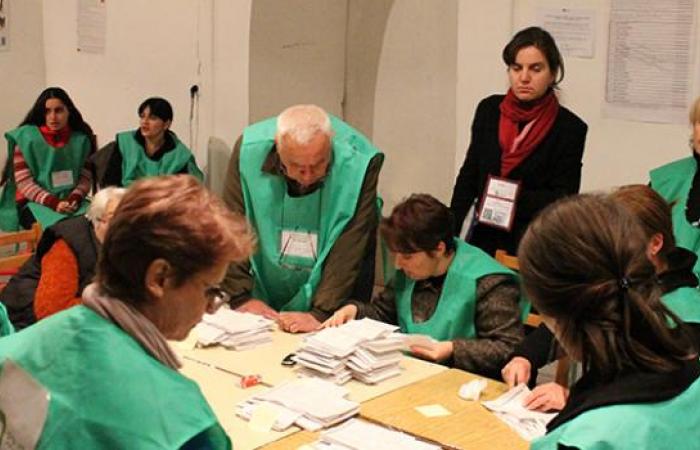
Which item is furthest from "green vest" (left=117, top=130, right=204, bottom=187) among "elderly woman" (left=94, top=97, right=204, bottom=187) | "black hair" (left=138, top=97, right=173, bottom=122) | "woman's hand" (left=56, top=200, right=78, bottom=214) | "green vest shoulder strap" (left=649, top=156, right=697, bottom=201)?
"green vest shoulder strap" (left=649, top=156, right=697, bottom=201)

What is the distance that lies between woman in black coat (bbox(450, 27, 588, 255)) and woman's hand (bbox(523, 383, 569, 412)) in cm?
141

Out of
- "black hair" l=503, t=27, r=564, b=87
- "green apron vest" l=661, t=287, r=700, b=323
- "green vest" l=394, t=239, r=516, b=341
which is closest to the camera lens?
"green apron vest" l=661, t=287, r=700, b=323

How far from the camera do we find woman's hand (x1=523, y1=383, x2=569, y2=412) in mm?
2639

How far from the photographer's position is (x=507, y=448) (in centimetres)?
Answer: 243

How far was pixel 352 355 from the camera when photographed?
2914mm

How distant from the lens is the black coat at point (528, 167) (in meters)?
4.09

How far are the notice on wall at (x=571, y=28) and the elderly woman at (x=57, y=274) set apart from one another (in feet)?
8.75

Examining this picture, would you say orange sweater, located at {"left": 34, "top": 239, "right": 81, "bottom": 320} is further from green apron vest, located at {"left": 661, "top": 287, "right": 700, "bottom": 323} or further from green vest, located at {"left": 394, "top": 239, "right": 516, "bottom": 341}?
green apron vest, located at {"left": 661, "top": 287, "right": 700, "bottom": 323}

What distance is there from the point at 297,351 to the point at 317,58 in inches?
134

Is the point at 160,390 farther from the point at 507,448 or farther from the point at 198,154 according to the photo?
the point at 198,154

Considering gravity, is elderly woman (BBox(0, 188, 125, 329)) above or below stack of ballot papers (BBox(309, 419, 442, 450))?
above

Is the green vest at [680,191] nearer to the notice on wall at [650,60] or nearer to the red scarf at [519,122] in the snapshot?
the red scarf at [519,122]

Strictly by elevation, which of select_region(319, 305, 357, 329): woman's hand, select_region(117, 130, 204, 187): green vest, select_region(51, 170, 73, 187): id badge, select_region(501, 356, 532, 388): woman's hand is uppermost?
select_region(117, 130, 204, 187): green vest

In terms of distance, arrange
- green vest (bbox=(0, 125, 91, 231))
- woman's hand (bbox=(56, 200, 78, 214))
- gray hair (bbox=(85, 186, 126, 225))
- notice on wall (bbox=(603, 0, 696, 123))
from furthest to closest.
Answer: green vest (bbox=(0, 125, 91, 231)), woman's hand (bbox=(56, 200, 78, 214)), notice on wall (bbox=(603, 0, 696, 123)), gray hair (bbox=(85, 186, 126, 225))
